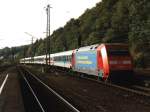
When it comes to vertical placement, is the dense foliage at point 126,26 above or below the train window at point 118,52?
above

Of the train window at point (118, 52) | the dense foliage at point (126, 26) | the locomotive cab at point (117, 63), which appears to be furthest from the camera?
the dense foliage at point (126, 26)

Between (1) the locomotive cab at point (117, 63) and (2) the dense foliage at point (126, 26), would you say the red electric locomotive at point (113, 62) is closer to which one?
(1) the locomotive cab at point (117, 63)

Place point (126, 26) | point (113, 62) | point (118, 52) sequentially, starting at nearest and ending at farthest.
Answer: point (113, 62)
point (118, 52)
point (126, 26)

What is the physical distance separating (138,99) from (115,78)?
A: 754cm

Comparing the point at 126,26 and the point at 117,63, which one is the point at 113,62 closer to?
the point at 117,63

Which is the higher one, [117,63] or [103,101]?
[117,63]

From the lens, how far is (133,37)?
55.8m

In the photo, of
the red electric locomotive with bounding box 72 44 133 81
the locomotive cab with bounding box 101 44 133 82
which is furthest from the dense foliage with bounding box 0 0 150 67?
A: the locomotive cab with bounding box 101 44 133 82

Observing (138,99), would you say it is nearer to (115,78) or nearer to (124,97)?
(124,97)

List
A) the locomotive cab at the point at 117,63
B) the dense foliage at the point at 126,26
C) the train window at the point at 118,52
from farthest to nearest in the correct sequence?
the dense foliage at the point at 126,26 < the train window at the point at 118,52 < the locomotive cab at the point at 117,63

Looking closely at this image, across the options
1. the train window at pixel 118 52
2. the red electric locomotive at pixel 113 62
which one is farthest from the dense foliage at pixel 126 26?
the train window at pixel 118 52

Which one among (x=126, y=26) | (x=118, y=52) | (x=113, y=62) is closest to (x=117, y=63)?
(x=113, y=62)

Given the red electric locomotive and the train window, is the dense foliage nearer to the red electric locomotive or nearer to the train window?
the red electric locomotive

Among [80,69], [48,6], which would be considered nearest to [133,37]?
[48,6]
